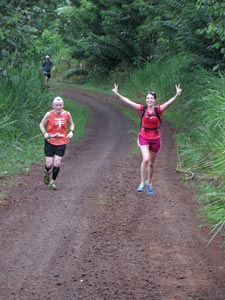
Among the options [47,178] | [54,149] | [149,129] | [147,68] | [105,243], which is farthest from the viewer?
[147,68]

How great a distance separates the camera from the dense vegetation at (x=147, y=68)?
13617mm

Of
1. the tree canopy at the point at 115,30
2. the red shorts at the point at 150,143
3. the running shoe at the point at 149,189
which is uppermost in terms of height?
the red shorts at the point at 150,143

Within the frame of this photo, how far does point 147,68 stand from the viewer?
32469mm

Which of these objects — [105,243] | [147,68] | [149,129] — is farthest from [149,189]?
[147,68]

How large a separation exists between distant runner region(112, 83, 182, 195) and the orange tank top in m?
1.11

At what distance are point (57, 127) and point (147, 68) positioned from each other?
70.3 feet

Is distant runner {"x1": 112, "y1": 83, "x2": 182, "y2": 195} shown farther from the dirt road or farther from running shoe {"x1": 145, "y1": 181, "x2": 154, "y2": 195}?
the dirt road

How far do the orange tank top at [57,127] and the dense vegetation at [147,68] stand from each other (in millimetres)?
2249

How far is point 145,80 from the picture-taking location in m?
31.8

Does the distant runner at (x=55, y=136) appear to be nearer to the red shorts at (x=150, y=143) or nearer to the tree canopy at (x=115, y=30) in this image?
the red shorts at (x=150, y=143)

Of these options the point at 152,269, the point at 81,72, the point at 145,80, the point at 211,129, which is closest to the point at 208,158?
the point at 211,129

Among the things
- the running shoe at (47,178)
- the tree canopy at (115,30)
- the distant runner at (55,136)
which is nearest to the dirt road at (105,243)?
the running shoe at (47,178)

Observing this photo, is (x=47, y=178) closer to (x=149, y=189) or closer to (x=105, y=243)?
(x=149, y=189)

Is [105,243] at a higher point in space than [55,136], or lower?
higher
